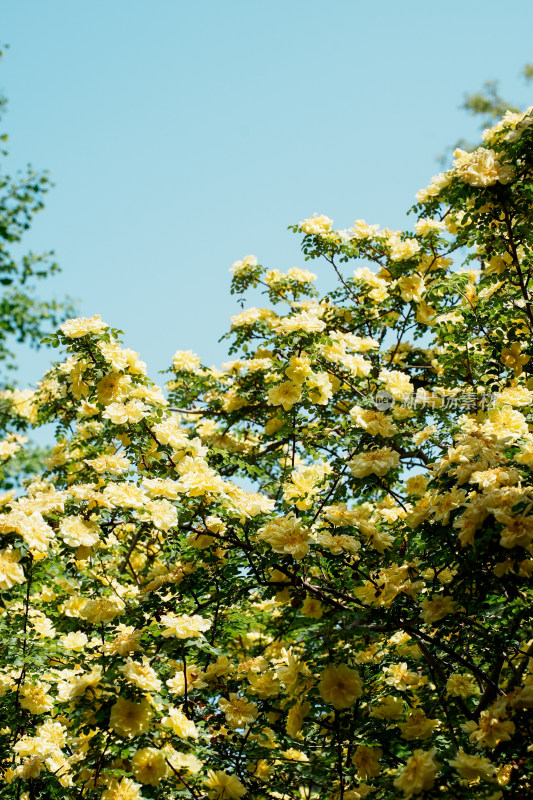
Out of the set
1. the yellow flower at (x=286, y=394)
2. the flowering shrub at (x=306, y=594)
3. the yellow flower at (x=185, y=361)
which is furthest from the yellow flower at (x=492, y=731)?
the yellow flower at (x=185, y=361)

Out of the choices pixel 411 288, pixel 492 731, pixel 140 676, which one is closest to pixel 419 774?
pixel 492 731

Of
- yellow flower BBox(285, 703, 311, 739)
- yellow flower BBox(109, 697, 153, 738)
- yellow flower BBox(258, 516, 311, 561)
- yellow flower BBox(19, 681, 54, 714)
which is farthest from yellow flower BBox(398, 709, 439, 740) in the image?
yellow flower BBox(19, 681, 54, 714)

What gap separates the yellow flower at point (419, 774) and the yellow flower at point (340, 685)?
314 millimetres

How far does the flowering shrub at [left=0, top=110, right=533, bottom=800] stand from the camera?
2.11 m

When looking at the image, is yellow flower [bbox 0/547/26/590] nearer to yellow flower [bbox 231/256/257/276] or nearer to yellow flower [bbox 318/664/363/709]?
yellow flower [bbox 318/664/363/709]

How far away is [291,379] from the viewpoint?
10.9 feet

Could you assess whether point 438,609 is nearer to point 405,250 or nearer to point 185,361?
point 405,250

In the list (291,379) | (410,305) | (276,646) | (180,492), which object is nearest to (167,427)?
(180,492)

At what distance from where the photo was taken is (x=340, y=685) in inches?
85.1

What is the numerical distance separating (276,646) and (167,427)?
2.12 meters

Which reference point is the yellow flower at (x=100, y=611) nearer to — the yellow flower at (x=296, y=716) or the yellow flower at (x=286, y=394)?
the yellow flower at (x=296, y=716)

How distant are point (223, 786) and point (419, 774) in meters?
0.73

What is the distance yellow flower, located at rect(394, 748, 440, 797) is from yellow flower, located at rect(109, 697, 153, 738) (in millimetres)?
806

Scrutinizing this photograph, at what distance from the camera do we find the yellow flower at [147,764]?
81.4 inches
